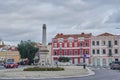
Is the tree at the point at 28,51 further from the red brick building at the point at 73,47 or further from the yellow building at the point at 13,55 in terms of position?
the yellow building at the point at 13,55

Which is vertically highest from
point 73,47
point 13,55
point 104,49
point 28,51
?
point 73,47

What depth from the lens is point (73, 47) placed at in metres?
102

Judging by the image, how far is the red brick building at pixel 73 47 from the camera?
10125 cm

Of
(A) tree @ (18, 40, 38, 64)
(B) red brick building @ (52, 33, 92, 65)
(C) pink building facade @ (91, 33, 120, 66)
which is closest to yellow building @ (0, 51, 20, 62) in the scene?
(A) tree @ (18, 40, 38, 64)

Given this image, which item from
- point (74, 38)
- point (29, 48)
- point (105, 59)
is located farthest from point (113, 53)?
point (29, 48)

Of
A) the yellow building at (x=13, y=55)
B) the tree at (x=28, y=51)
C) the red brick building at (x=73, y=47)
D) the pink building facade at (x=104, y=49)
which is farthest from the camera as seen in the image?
the yellow building at (x=13, y=55)

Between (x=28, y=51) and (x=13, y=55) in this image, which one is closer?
(x=28, y=51)

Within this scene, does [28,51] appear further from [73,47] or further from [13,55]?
[13,55]

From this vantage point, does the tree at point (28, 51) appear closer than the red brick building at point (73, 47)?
No

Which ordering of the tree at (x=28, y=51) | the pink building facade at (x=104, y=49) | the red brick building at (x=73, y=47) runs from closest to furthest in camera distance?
the pink building facade at (x=104, y=49) → the red brick building at (x=73, y=47) → the tree at (x=28, y=51)

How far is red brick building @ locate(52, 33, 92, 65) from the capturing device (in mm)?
101250

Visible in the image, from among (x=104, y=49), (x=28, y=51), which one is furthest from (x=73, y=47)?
(x=28, y=51)

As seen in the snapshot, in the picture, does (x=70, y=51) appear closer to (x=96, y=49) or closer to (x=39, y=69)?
(x=96, y=49)

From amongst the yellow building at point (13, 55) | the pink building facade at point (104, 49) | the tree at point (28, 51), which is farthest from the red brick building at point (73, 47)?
the yellow building at point (13, 55)
